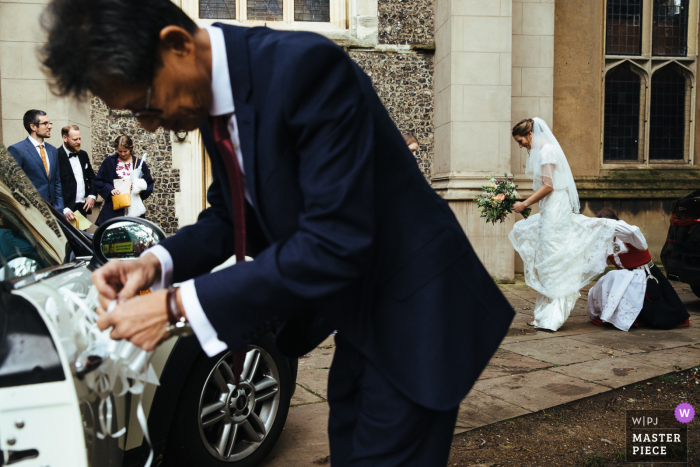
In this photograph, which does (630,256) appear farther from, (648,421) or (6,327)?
(6,327)

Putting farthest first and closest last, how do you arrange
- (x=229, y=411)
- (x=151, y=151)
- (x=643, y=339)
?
(x=151, y=151) → (x=643, y=339) → (x=229, y=411)

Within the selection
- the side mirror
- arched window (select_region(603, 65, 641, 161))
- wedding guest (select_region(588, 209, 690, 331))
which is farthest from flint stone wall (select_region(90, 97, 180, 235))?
the side mirror

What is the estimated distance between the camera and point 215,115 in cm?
135

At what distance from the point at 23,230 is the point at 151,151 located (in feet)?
29.9

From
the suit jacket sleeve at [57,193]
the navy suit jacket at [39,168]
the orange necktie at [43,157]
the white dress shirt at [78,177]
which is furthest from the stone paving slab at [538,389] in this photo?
Result: the white dress shirt at [78,177]

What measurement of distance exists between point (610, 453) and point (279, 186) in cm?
293

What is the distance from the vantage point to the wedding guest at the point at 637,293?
250 inches

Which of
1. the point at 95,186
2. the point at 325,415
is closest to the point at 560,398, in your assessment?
the point at 325,415

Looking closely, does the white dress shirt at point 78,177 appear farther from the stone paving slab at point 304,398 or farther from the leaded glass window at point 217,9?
the stone paving slab at point 304,398

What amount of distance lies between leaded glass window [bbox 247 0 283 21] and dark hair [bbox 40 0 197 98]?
1068 cm

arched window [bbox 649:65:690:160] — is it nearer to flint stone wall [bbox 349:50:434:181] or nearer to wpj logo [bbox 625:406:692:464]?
flint stone wall [bbox 349:50:434:181]

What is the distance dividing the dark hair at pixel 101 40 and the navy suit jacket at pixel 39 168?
21.0 feet

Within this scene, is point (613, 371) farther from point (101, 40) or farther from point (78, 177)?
point (78, 177)

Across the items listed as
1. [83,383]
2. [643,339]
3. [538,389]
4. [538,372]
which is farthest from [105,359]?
[643,339]
